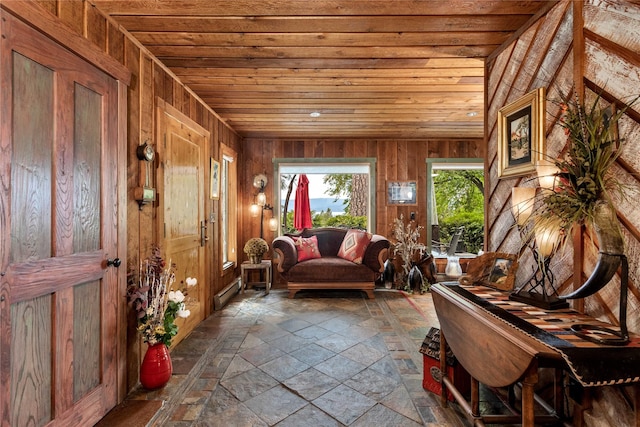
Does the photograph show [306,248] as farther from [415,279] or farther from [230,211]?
[415,279]

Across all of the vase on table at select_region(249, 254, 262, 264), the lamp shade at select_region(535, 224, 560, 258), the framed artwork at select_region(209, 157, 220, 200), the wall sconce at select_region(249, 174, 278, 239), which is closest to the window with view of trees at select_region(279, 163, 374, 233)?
the wall sconce at select_region(249, 174, 278, 239)

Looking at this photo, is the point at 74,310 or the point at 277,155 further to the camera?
the point at 277,155

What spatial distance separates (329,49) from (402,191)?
10.1 feet

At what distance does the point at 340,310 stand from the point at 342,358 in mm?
1174

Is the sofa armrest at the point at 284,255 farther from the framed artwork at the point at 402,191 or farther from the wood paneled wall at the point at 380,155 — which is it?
A: the framed artwork at the point at 402,191

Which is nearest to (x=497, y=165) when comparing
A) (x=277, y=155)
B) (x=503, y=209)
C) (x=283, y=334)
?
(x=503, y=209)

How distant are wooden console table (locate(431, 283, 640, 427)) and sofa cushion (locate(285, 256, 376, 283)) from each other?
7.45 feet

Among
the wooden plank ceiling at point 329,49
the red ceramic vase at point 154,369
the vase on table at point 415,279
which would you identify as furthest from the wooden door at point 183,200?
the vase on table at point 415,279

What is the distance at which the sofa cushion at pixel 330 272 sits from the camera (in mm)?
4055

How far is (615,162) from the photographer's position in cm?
124

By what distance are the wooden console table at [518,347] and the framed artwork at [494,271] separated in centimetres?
6

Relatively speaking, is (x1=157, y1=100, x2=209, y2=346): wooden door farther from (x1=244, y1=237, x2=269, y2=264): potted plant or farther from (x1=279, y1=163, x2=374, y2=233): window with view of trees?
(x1=279, y1=163, x2=374, y2=233): window with view of trees

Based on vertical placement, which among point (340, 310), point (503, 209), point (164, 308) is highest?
point (503, 209)

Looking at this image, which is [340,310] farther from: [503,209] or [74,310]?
[74,310]
